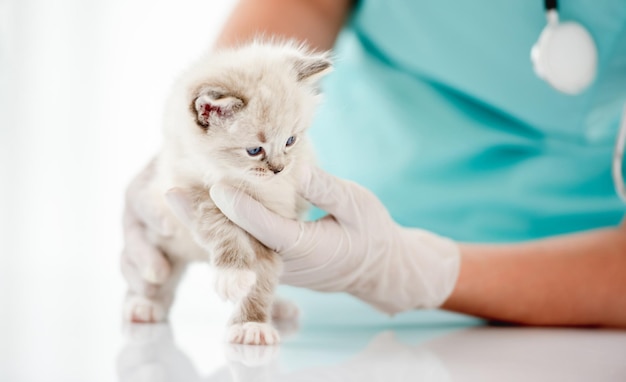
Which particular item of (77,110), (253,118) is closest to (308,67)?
(253,118)

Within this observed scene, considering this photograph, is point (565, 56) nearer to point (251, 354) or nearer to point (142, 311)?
point (251, 354)

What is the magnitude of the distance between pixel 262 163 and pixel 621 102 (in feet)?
3.40

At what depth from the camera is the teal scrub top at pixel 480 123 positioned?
1741 mm

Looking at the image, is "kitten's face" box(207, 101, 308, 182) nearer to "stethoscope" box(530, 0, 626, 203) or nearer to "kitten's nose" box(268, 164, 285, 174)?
"kitten's nose" box(268, 164, 285, 174)

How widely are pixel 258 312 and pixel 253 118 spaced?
337 millimetres

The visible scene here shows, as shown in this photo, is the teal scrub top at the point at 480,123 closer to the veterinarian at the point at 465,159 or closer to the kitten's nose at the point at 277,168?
the veterinarian at the point at 465,159

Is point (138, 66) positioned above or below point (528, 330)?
above

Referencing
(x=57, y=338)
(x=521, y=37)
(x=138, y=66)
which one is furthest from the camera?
(x=138, y=66)

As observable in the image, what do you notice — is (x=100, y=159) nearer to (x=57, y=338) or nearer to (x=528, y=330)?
(x=57, y=338)

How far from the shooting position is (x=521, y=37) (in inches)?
68.7

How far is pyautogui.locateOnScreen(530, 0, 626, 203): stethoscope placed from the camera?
1.59 m

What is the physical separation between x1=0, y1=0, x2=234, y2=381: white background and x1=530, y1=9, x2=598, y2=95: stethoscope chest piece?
54.3 inches

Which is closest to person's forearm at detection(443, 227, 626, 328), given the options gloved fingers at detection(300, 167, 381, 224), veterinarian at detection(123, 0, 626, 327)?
veterinarian at detection(123, 0, 626, 327)

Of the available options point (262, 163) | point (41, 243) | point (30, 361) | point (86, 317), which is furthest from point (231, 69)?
point (41, 243)
